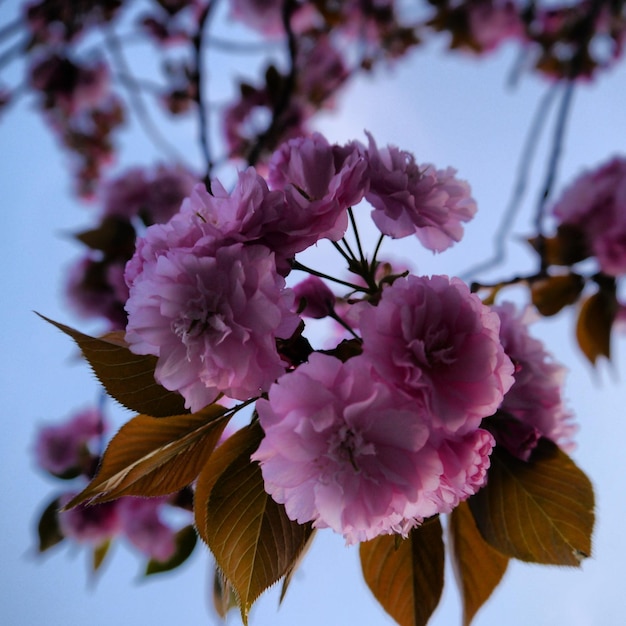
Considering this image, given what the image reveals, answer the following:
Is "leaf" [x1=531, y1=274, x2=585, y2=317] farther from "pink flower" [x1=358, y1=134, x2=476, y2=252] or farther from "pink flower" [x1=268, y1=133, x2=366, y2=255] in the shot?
"pink flower" [x1=268, y1=133, x2=366, y2=255]

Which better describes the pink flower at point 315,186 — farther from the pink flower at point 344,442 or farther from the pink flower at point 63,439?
the pink flower at point 63,439

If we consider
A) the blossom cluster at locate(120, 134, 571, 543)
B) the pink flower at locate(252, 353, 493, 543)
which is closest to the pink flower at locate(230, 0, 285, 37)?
the blossom cluster at locate(120, 134, 571, 543)

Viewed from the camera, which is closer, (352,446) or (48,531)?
(352,446)

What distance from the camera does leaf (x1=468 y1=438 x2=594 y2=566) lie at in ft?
1.85

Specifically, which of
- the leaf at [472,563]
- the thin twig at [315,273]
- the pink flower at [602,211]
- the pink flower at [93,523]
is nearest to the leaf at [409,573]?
the leaf at [472,563]

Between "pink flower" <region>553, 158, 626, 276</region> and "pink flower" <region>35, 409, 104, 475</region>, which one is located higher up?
"pink flower" <region>553, 158, 626, 276</region>

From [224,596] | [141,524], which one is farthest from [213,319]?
[141,524]

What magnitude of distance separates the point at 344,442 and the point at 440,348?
10cm

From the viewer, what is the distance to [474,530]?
0.63m

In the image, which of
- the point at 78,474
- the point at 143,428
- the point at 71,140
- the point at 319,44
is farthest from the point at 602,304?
the point at 71,140

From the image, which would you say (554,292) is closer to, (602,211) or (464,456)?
(602,211)

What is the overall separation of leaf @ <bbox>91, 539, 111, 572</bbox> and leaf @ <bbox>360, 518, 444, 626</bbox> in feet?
3.99

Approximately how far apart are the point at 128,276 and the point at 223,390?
14 centimetres

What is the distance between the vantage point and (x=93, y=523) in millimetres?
1715
